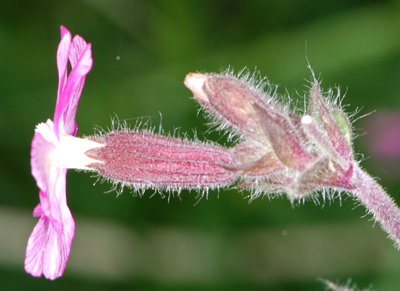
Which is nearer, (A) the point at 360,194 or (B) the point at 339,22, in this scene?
(A) the point at 360,194

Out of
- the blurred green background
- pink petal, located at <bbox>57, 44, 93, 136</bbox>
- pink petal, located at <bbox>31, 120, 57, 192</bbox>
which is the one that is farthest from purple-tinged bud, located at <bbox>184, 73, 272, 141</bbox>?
the blurred green background

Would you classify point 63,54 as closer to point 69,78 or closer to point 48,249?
point 69,78

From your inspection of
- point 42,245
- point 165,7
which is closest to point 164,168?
point 42,245

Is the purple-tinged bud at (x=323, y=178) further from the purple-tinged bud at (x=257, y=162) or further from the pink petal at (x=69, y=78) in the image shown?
the pink petal at (x=69, y=78)

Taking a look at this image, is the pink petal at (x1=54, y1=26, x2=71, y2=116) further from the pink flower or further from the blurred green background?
the blurred green background

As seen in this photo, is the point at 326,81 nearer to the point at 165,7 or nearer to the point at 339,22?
the point at 339,22

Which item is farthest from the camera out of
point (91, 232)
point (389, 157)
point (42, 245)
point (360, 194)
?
point (91, 232)

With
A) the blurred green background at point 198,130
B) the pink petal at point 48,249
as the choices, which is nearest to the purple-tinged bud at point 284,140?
the pink petal at point 48,249
